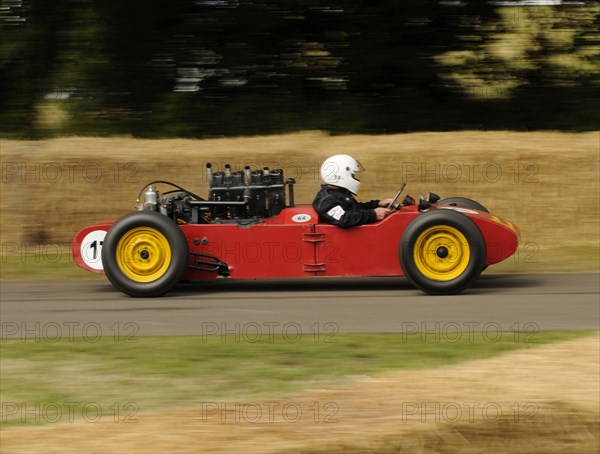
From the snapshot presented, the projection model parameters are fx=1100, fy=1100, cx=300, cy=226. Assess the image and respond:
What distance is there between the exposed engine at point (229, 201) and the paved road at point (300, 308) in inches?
27.4

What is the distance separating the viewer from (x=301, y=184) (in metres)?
13.0

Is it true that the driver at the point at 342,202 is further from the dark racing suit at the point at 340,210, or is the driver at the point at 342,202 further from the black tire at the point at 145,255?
the black tire at the point at 145,255

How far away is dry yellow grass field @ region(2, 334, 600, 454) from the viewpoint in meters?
4.85

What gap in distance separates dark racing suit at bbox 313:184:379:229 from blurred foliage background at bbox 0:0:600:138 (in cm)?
609

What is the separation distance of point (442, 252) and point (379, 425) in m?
4.34

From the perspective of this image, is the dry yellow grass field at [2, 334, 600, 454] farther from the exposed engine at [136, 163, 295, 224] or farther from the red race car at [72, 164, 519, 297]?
the exposed engine at [136, 163, 295, 224]

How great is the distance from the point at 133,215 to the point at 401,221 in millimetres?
2307

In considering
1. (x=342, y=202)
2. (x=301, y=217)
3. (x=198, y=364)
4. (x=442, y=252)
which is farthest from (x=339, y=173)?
(x=198, y=364)

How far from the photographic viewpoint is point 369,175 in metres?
12.9

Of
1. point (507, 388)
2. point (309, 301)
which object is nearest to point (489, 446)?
point (507, 388)

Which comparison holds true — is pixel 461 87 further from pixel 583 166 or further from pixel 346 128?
pixel 583 166

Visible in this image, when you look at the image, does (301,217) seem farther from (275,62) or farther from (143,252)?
(275,62)

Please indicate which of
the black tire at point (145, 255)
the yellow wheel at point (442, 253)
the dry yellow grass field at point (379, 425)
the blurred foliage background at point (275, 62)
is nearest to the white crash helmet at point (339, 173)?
the yellow wheel at point (442, 253)

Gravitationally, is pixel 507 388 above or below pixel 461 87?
below
